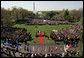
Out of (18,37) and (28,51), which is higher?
(18,37)

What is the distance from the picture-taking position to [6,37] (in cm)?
1978

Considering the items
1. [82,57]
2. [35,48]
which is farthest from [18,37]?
[82,57]

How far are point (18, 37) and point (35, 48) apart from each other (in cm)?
478

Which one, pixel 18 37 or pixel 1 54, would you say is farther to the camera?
pixel 18 37

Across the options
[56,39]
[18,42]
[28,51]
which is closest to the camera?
[28,51]

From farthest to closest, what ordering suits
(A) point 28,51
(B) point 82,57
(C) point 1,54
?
(A) point 28,51 → (C) point 1,54 → (B) point 82,57

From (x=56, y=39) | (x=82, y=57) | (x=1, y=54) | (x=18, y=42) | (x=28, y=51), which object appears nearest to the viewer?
(x=82, y=57)

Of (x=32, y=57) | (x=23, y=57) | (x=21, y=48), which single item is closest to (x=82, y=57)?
(x=32, y=57)

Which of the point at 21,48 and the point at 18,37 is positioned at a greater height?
the point at 18,37

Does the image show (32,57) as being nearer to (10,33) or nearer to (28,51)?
(28,51)

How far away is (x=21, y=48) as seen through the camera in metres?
16.9

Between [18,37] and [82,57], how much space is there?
12.0 metres

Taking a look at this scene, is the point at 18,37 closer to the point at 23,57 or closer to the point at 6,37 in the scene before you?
the point at 6,37

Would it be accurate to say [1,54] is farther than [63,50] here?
No
